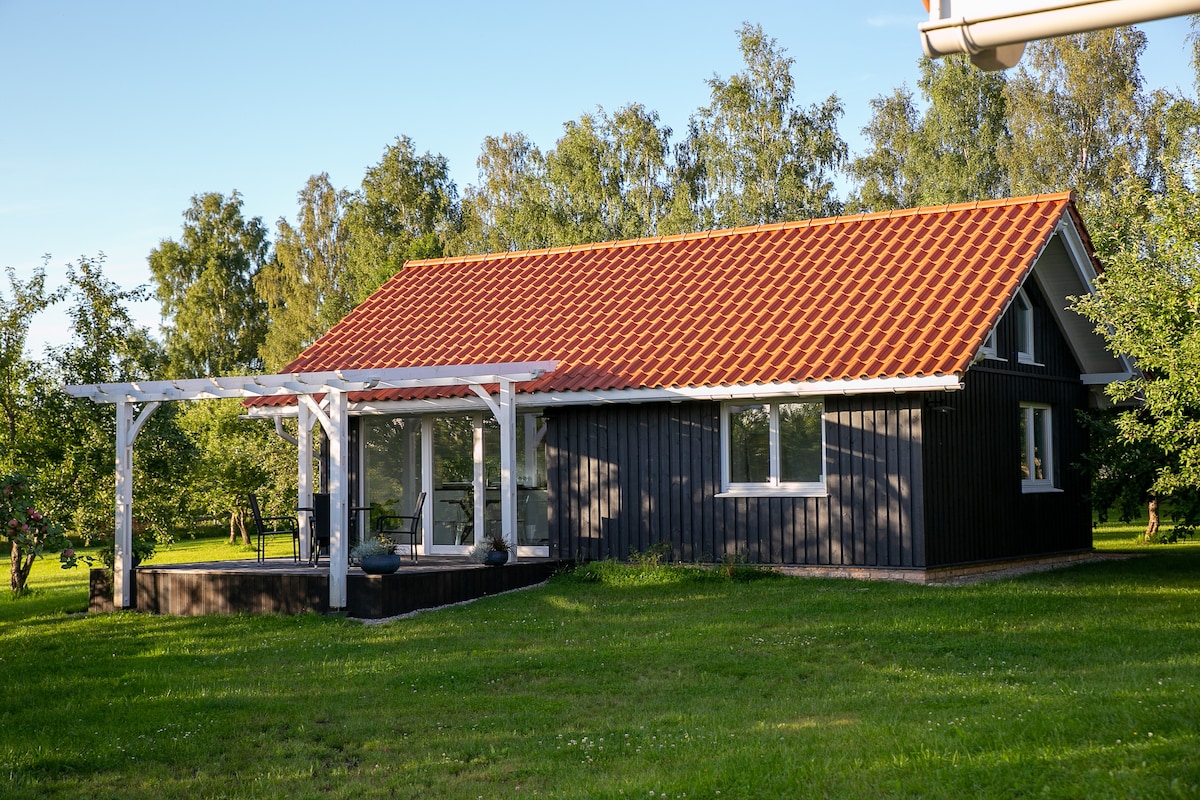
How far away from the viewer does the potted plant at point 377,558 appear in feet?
46.1

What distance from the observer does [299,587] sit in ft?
46.5

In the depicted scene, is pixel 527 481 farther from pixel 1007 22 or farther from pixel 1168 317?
pixel 1007 22

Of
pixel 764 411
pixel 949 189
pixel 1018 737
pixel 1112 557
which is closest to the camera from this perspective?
pixel 1018 737

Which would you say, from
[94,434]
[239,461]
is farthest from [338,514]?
[239,461]

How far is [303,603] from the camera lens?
14.1 meters

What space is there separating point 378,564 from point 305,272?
115ft

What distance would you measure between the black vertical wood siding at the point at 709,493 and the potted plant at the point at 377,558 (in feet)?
11.5

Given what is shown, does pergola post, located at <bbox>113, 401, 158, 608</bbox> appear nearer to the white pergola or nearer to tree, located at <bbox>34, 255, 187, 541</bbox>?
the white pergola

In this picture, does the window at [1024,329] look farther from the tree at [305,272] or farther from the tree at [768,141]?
the tree at [305,272]

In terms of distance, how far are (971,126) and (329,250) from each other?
2425cm

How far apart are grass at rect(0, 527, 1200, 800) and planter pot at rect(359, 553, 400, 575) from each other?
86 centimetres

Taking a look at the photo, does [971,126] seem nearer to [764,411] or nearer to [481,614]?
[764,411]

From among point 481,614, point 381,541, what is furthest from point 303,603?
point 481,614

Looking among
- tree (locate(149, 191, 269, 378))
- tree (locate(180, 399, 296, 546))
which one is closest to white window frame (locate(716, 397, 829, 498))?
tree (locate(180, 399, 296, 546))
